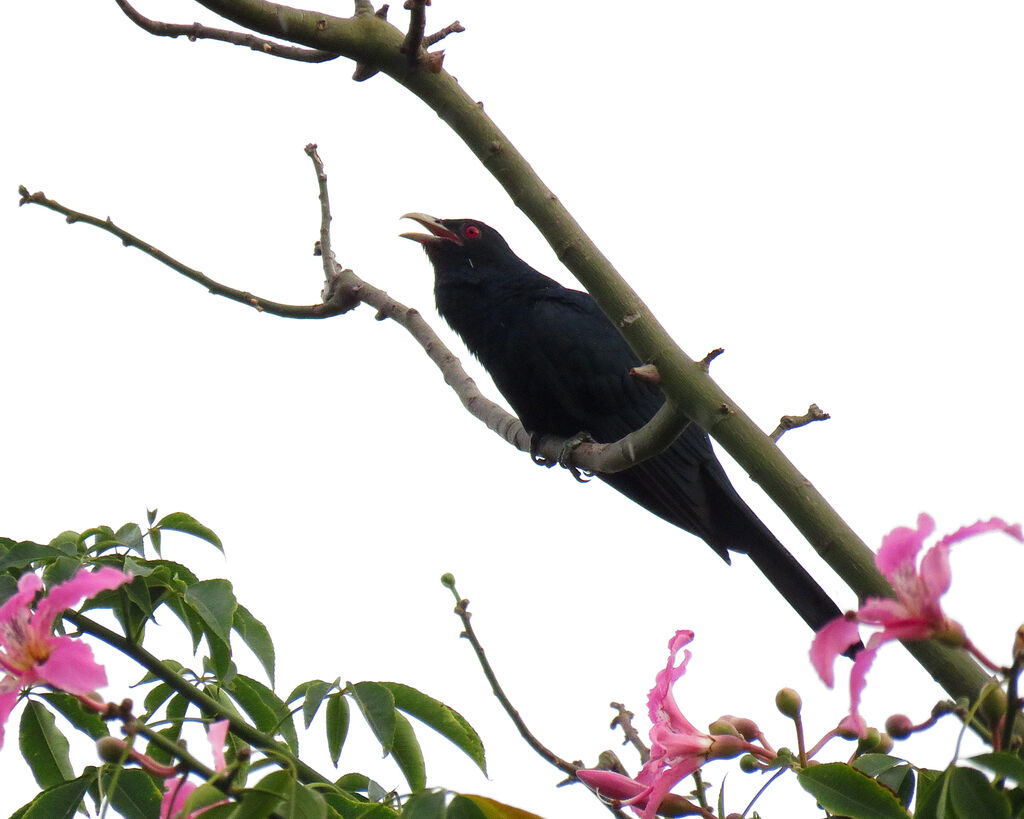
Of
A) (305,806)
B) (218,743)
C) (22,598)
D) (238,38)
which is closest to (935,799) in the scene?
(305,806)

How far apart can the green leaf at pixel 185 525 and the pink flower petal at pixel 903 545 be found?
1.39m

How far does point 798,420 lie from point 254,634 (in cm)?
114

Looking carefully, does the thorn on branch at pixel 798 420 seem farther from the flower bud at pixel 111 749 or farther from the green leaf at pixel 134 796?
the flower bud at pixel 111 749

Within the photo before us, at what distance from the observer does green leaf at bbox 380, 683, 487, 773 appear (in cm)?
200

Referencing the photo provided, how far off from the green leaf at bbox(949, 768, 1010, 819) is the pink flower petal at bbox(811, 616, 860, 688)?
0.15 metres

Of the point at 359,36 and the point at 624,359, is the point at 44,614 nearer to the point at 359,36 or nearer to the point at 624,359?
the point at 359,36

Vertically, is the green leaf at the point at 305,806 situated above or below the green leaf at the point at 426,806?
above

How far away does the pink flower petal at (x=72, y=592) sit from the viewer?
1.24 m

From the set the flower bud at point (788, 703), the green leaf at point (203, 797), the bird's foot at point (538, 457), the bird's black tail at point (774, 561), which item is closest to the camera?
the green leaf at point (203, 797)

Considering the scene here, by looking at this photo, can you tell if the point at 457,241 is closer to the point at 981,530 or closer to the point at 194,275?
the point at 194,275

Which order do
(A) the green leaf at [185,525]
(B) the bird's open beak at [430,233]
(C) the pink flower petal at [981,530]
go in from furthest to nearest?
(B) the bird's open beak at [430,233], (A) the green leaf at [185,525], (C) the pink flower petal at [981,530]

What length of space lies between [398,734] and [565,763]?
12.1 inches

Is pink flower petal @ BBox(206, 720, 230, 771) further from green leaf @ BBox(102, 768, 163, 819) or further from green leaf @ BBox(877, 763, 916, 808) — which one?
green leaf @ BBox(877, 763, 916, 808)

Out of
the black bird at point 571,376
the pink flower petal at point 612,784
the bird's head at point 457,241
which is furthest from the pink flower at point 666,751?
the bird's head at point 457,241
